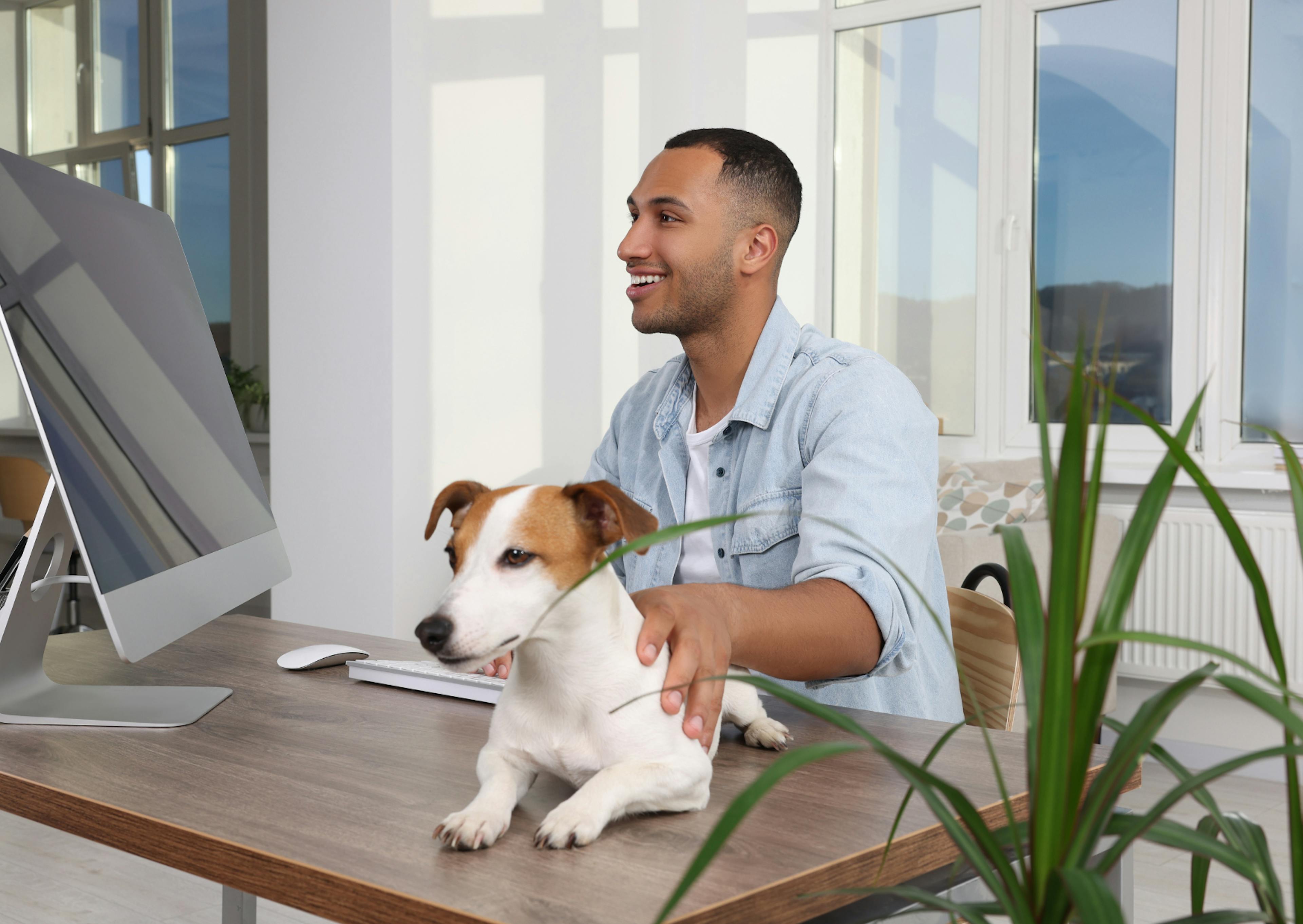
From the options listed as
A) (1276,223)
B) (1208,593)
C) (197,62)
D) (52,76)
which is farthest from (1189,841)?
(52,76)

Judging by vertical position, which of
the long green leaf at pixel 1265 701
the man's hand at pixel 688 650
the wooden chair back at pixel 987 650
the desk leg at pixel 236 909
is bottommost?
the desk leg at pixel 236 909

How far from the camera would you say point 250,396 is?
5.21m

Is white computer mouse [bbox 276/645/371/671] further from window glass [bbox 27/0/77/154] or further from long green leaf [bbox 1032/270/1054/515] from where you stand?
window glass [bbox 27/0/77/154]

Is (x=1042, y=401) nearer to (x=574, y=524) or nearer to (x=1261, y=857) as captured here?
(x=1261, y=857)

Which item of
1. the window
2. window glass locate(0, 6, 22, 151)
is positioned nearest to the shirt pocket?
the window

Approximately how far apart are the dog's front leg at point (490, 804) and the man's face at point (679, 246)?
0.81 m

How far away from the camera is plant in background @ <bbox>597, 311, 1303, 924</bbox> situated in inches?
17.9

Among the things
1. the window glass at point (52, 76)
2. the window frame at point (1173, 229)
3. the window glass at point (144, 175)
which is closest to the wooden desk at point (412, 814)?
the window frame at point (1173, 229)

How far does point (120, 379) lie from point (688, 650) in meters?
0.59

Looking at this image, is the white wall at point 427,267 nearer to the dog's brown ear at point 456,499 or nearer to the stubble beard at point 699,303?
the stubble beard at point 699,303

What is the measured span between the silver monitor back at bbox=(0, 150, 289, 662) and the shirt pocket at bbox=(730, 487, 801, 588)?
1.80ft

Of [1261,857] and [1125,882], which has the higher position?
[1261,857]

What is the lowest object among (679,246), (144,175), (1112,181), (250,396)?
(250,396)

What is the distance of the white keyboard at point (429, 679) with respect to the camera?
1086 mm
